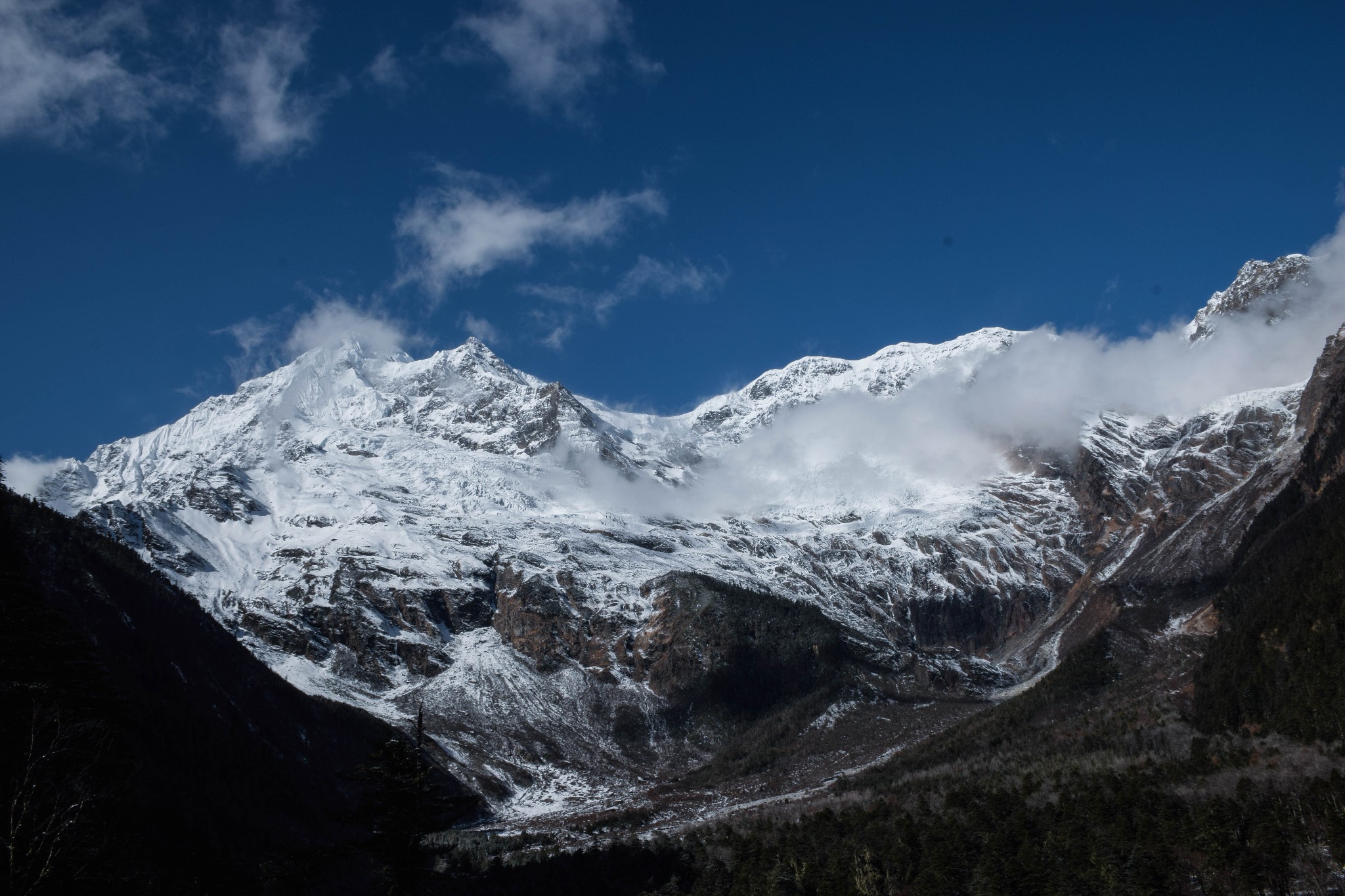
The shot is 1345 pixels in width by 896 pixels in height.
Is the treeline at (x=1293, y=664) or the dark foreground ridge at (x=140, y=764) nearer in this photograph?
the dark foreground ridge at (x=140, y=764)

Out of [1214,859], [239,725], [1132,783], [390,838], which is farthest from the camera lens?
[239,725]

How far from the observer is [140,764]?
395 feet

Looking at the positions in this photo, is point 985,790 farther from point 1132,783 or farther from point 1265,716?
point 1265,716

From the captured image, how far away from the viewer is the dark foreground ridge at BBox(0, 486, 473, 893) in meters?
42.9

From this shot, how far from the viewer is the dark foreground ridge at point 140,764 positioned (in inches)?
1689

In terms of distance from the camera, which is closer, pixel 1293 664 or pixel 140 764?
pixel 140 764

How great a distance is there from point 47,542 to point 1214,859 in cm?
18259

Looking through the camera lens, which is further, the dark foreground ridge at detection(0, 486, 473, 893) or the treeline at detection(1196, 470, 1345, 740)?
the treeline at detection(1196, 470, 1345, 740)

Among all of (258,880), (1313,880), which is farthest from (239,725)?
(1313,880)

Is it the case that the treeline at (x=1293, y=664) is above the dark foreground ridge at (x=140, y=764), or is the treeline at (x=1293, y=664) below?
below

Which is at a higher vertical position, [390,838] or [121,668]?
[121,668]

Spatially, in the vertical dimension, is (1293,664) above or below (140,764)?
below

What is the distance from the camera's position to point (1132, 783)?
14775cm

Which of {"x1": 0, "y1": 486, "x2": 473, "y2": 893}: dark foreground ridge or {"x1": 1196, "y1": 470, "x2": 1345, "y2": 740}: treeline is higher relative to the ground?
{"x1": 0, "y1": 486, "x2": 473, "y2": 893}: dark foreground ridge
